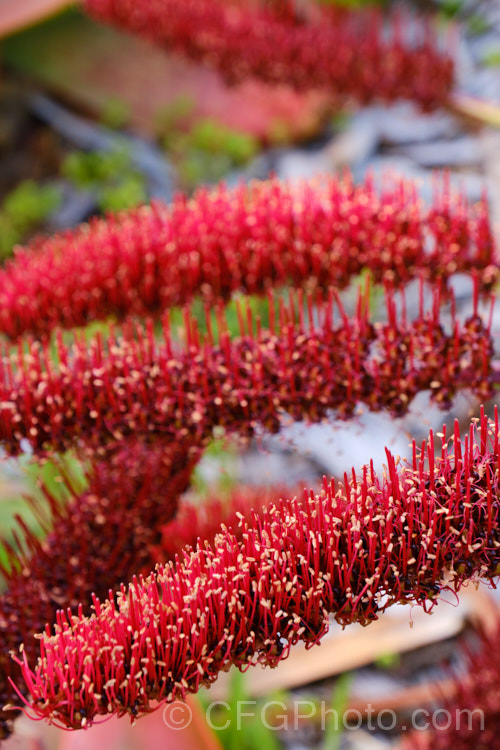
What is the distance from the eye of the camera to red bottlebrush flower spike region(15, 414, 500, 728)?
34 cm

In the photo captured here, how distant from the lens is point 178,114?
1339mm

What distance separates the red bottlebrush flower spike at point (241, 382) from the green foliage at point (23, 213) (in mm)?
793

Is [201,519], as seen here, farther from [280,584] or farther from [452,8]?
[452,8]

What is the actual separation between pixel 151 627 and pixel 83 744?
15cm

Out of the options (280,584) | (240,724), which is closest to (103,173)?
(240,724)

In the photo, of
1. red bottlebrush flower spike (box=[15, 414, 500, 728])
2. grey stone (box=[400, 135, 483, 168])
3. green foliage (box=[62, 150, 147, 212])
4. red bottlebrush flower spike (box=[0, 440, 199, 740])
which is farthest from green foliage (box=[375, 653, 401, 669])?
green foliage (box=[62, 150, 147, 212])

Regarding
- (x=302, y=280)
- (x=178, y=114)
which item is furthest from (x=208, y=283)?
(x=178, y=114)

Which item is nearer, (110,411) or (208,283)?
(110,411)

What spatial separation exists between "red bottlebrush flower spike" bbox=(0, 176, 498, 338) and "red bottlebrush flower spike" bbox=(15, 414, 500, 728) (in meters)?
0.24

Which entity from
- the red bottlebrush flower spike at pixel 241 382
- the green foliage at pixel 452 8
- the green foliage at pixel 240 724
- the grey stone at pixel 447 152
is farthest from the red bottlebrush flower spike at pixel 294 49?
the green foliage at pixel 240 724

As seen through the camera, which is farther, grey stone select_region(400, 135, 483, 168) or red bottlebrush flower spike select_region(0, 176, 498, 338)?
grey stone select_region(400, 135, 483, 168)

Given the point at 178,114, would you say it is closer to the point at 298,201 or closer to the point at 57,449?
the point at 298,201

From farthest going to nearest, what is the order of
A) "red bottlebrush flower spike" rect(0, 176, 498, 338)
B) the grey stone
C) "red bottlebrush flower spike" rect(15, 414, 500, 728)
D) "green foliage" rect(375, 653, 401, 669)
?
the grey stone, "green foliage" rect(375, 653, 401, 669), "red bottlebrush flower spike" rect(0, 176, 498, 338), "red bottlebrush flower spike" rect(15, 414, 500, 728)

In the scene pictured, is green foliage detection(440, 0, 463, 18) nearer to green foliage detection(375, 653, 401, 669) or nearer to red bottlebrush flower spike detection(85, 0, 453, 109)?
red bottlebrush flower spike detection(85, 0, 453, 109)
